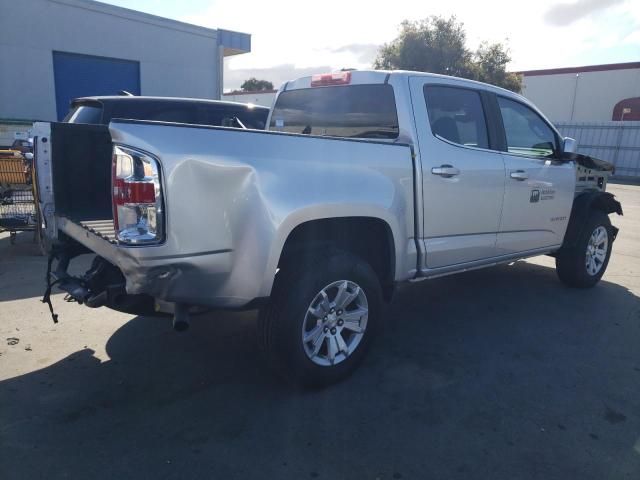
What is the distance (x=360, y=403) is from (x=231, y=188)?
153cm

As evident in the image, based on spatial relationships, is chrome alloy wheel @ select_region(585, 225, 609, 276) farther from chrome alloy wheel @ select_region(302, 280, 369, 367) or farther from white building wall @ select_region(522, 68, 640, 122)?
white building wall @ select_region(522, 68, 640, 122)

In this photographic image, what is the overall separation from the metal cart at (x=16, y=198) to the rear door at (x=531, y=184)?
4.99 meters

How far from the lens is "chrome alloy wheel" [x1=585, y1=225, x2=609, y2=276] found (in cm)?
547

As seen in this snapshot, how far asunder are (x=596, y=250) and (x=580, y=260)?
0.40m

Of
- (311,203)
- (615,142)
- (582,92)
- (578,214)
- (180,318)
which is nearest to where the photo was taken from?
(180,318)

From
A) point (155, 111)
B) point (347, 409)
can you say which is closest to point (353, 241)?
point (347, 409)

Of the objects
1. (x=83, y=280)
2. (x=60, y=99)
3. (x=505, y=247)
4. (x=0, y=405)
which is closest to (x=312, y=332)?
(x=83, y=280)

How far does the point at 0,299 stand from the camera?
468cm

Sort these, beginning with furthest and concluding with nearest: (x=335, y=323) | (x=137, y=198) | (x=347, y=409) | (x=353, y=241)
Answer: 1. (x=353, y=241)
2. (x=335, y=323)
3. (x=347, y=409)
4. (x=137, y=198)

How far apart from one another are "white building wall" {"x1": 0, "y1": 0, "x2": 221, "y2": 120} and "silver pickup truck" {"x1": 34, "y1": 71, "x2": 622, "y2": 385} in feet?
37.5

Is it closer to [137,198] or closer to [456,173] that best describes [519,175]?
[456,173]

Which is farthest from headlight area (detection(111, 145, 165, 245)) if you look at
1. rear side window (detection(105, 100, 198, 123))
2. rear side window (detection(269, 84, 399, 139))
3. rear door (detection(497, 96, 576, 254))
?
rear side window (detection(105, 100, 198, 123))

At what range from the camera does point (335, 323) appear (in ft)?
10.7

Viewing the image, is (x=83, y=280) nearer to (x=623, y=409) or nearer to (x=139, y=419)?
(x=139, y=419)
